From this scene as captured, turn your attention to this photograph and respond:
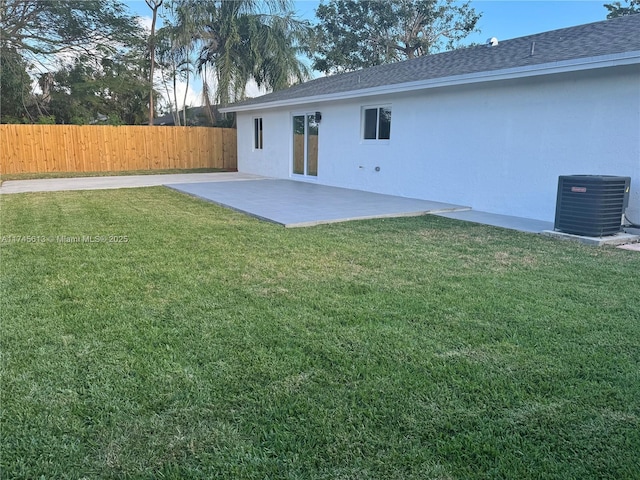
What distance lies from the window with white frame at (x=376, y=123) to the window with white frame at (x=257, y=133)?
243 inches

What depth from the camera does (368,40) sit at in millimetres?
25578

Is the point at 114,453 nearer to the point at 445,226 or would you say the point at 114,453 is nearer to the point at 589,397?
the point at 589,397

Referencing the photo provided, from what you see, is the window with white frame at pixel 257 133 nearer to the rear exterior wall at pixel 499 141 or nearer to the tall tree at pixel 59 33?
the rear exterior wall at pixel 499 141

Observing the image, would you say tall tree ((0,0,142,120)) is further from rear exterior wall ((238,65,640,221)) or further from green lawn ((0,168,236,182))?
rear exterior wall ((238,65,640,221))

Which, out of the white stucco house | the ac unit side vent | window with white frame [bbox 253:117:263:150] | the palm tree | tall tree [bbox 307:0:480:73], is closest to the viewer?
the ac unit side vent

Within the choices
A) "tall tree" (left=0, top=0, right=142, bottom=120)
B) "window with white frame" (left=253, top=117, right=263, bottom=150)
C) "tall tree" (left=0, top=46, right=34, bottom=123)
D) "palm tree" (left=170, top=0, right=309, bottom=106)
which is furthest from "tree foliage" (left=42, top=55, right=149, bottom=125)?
"window with white frame" (left=253, top=117, right=263, bottom=150)

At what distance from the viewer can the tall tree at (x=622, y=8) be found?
1944 centimetres

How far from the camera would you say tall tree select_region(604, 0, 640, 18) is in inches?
765

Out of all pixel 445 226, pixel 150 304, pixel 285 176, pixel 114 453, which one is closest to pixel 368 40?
pixel 285 176

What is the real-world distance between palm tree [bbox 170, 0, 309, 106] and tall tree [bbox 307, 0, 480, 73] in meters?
4.41

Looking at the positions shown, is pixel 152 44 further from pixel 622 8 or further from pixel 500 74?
pixel 622 8

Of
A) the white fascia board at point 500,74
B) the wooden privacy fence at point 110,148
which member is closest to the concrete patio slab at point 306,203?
the white fascia board at point 500,74

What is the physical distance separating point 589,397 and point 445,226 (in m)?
4.98

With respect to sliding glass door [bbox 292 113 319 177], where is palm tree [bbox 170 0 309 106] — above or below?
above
